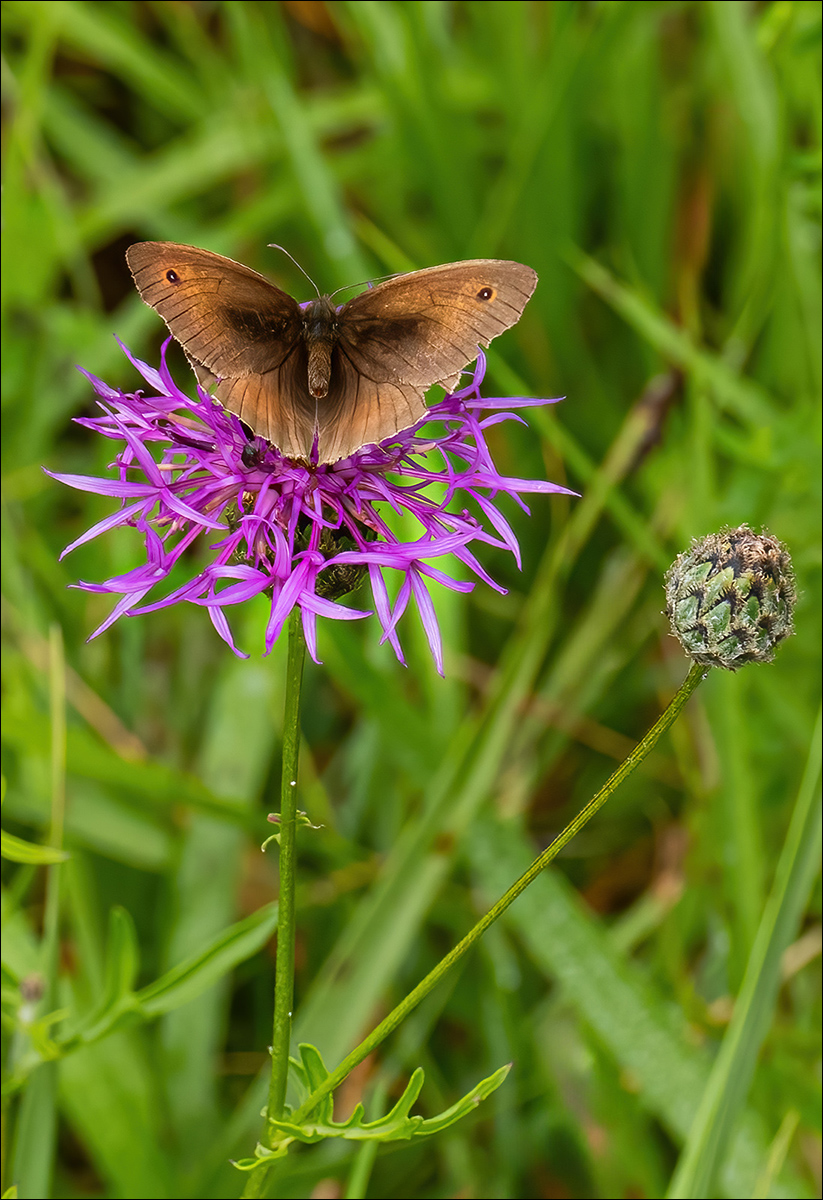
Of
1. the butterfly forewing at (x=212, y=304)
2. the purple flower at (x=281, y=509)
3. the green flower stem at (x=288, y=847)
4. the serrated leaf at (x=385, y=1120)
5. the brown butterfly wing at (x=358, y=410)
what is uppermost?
the butterfly forewing at (x=212, y=304)

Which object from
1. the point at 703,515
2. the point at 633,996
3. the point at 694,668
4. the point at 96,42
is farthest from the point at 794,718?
the point at 96,42

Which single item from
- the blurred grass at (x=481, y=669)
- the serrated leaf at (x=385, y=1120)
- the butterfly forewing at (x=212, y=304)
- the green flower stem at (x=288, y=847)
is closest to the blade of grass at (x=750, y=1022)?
the blurred grass at (x=481, y=669)

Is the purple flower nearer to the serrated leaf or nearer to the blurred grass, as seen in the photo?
the serrated leaf

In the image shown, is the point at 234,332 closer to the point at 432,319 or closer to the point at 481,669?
the point at 432,319

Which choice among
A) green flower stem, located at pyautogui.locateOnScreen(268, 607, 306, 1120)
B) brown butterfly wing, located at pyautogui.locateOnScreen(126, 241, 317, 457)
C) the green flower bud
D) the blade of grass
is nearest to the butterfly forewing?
brown butterfly wing, located at pyautogui.locateOnScreen(126, 241, 317, 457)

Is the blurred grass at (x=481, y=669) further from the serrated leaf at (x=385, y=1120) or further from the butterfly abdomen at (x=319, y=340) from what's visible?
the butterfly abdomen at (x=319, y=340)

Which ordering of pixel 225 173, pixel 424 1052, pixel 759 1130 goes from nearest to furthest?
pixel 759 1130 → pixel 424 1052 → pixel 225 173

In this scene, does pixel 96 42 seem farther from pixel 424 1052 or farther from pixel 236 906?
pixel 424 1052

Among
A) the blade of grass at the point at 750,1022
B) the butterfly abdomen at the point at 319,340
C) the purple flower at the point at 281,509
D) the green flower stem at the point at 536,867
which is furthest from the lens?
the blade of grass at the point at 750,1022
